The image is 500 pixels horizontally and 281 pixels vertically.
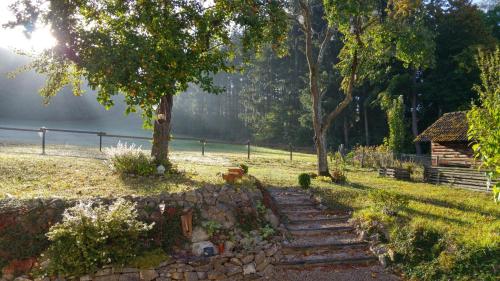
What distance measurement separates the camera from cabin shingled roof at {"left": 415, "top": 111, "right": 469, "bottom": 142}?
22.9 m

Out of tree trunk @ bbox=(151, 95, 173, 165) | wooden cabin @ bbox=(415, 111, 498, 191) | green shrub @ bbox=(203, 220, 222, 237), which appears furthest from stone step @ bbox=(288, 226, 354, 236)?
wooden cabin @ bbox=(415, 111, 498, 191)

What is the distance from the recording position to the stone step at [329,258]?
9000mm

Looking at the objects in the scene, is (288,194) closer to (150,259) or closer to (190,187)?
(190,187)

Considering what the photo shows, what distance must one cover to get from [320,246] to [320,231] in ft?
2.95

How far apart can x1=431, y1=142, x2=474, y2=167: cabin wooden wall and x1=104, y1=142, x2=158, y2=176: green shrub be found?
18591 mm

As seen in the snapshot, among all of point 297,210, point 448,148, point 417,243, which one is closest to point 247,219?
point 297,210

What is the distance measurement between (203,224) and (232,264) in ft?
3.84

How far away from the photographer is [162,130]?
13.8 m

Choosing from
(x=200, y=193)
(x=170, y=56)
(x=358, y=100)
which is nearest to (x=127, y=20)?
(x=170, y=56)

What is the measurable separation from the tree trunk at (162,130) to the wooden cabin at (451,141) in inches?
677

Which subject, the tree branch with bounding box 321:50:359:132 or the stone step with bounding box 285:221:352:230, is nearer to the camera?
the stone step with bounding box 285:221:352:230

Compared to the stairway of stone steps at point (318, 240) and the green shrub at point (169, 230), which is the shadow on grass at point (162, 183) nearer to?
the green shrub at point (169, 230)

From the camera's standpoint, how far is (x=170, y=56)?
10.8 metres

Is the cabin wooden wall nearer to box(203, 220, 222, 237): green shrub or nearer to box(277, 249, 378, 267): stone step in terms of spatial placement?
box(277, 249, 378, 267): stone step
